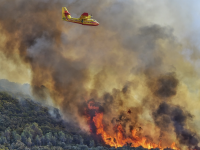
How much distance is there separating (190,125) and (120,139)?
2326cm

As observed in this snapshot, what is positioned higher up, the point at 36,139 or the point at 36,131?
the point at 36,131

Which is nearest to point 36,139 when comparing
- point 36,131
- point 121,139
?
point 36,131

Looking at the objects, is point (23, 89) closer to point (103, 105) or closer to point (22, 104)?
point (22, 104)

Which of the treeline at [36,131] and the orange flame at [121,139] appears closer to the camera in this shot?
the treeline at [36,131]

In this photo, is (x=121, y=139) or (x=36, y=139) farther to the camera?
(x=121, y=139)

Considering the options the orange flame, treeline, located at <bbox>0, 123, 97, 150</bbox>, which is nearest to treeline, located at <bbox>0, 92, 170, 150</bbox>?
treeline, located at <bbox>0, 123, 97, 150</bbox>

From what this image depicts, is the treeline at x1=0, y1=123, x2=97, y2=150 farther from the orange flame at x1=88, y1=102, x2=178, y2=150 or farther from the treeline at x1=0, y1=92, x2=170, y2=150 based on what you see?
the orange flame at x1=88, y1=102, x2=178, y2=150

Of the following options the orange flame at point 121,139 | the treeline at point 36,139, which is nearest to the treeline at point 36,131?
the treeline at point 36,139

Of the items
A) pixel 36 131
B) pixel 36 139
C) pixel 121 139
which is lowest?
pixel 36 139

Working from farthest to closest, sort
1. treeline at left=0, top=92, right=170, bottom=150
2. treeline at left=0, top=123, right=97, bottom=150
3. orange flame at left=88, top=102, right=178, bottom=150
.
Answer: orange flame at left=88, top=102, right=178, bottom=150 < treeline at left=0, top=92, right=170, bottom=150 < treeline at left=0, top=123, right=97, bottom=150

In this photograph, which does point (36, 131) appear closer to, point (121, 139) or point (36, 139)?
point (36, 139)

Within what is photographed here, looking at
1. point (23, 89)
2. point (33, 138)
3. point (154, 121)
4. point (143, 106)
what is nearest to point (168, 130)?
point (154, 121)

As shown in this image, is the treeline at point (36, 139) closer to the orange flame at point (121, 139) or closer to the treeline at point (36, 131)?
the treeline at point (36, 131)

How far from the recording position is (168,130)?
10088cm
